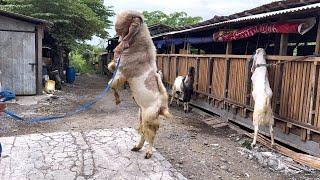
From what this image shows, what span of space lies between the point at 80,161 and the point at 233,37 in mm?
5540

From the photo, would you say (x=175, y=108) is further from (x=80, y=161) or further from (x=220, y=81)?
(x=80, y=161)

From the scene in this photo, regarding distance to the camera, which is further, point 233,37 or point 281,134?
point 233,37

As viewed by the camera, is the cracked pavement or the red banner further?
the red banner

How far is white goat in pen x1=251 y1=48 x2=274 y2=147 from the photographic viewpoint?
671cm

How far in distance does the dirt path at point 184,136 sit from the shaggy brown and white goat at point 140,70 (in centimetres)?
114

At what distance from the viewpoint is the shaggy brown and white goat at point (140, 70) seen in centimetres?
492

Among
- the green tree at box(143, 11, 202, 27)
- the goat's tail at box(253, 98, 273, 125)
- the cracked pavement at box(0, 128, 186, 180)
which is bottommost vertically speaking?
the cracked pavement at box(0, 128, 186, 180)

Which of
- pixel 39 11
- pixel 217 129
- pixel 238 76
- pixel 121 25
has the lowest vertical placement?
pixel 217 129

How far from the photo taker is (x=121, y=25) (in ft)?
16.1

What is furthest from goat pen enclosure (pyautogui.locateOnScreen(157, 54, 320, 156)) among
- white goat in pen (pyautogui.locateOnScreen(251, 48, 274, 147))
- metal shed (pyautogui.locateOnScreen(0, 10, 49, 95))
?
metal shed (pyautogui.locateOnScreen(0, 10, 49, 95))

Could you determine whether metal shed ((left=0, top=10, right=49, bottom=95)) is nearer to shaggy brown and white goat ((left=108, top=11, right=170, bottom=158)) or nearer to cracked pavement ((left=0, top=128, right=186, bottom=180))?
cracked pavement ((left=0, top=128, right=186, bottom=180))

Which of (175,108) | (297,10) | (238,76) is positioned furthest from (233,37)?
(175,108)

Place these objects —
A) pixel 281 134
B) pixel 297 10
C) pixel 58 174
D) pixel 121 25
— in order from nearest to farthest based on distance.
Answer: pixel 58 174, pixel 121 25, pixel 297 10, pixel 281 134

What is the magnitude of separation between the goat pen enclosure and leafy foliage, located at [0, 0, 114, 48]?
8.60 meters
